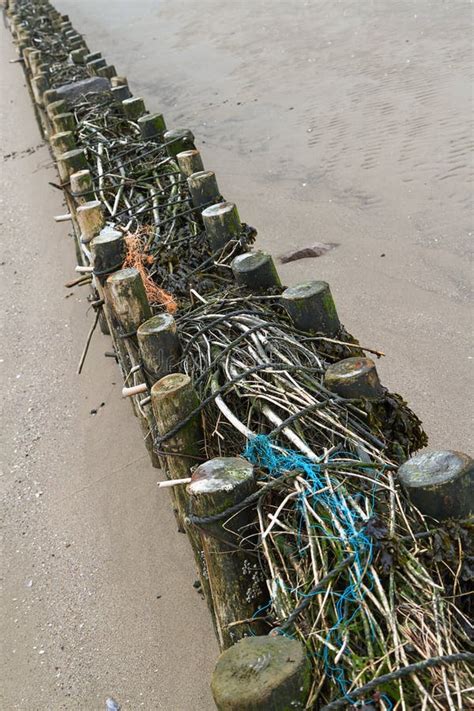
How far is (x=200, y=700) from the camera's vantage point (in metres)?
3.99

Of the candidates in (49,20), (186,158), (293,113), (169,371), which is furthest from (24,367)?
(49,20)

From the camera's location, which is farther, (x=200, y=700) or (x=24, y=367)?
(x=24, y=367)

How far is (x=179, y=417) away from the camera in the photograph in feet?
11.6

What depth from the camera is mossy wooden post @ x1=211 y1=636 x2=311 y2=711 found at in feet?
6.98

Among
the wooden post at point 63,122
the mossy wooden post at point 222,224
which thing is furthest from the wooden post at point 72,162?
the mossy wooden post at point 222,224

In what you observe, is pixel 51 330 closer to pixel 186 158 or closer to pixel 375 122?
pixel 186 158

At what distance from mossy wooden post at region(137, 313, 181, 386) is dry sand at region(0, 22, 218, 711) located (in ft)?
4.36

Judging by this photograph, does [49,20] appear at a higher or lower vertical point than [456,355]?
higher

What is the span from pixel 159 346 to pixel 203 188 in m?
1.78

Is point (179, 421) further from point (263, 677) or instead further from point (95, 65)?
point (95, 65)

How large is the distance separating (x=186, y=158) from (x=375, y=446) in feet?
10.8

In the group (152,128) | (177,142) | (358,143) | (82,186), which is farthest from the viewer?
(358,143)

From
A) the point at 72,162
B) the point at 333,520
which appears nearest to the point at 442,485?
the point at 333,520

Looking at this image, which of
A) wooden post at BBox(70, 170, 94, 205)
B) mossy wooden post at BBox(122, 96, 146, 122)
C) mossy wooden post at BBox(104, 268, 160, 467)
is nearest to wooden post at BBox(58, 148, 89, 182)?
wooden post at BBox(70, 170, 94, 205)
